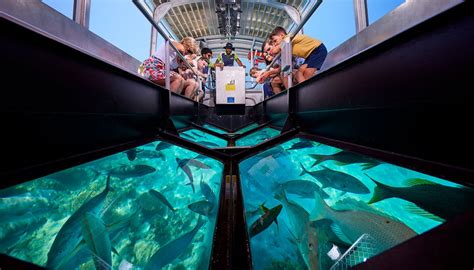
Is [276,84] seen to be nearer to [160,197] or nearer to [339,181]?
[339,181]

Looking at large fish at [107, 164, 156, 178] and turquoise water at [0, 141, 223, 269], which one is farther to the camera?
large fish at [107, 164, 156, 178]

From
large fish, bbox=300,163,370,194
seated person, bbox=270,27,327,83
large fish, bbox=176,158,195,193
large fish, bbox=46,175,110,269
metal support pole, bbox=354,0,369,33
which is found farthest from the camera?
seated person, bbox=270,27,327,83

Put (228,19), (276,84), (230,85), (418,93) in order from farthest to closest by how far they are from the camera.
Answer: (228,19), (230,85), (276,84), (418,93)

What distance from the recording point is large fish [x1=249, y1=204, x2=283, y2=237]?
0.91 metres

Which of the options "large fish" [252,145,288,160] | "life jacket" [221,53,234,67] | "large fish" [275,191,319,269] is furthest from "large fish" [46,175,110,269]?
"life jacket" [221,53,234,67]

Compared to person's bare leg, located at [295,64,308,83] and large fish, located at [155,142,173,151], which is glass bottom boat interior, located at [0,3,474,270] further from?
person's bare leg, located at [295,64,308,83]

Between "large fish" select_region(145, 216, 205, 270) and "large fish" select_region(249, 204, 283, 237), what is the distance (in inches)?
11.1

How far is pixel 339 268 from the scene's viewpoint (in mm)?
652

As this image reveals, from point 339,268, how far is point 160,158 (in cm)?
133

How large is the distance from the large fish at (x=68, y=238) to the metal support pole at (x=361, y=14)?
433 cm

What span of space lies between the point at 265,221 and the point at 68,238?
804 millimetres

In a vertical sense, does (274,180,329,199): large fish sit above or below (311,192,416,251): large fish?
above

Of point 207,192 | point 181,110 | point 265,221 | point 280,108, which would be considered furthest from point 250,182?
point 181,110

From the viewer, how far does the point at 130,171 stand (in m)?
1.23
